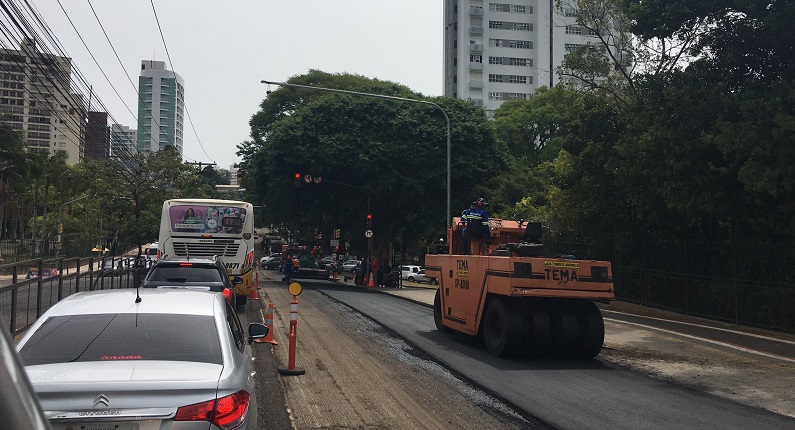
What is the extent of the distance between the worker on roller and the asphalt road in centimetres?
233

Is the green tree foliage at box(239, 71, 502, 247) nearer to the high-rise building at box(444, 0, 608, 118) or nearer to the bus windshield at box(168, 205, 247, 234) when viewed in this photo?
the bus windshield at box(168, 205, 247, 234)

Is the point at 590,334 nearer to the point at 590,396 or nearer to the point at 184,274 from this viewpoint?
the point at 590,396

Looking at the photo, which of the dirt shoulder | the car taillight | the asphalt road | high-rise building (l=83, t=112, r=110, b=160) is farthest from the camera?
high-rise building (l=83, t=112, r=110, b=160)

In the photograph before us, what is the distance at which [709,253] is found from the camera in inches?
808

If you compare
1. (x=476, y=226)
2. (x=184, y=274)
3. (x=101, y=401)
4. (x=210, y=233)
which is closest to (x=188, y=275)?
(x=184, y=274)

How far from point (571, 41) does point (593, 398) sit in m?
100

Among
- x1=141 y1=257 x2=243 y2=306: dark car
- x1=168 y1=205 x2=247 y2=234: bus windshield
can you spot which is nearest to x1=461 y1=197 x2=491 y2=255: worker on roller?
x1=141 y1=257 x2=243 y2=306: dark car

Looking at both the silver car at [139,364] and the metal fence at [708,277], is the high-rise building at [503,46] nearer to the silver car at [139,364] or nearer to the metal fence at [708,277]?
the metal fence at [708,277]

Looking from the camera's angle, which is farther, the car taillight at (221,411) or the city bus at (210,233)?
the city bus at (210,233)

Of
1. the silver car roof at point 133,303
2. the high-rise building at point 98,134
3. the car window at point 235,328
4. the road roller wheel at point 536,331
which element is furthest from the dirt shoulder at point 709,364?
the high-rise building at point 98,134

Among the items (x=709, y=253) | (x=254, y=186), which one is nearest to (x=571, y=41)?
(x=254, y=186)

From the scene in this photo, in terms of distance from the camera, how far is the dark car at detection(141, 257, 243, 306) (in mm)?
15641

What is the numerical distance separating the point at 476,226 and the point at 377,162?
26.5 m

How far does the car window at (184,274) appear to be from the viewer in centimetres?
1581
